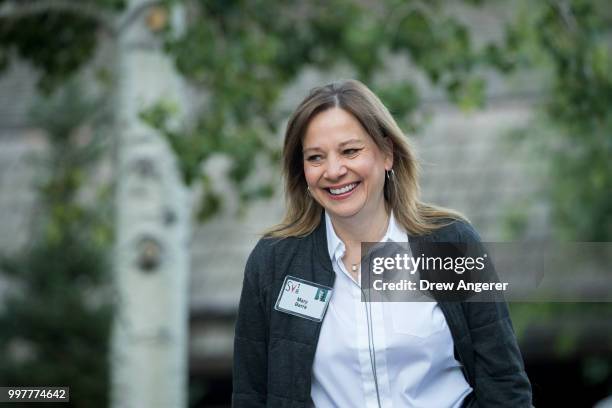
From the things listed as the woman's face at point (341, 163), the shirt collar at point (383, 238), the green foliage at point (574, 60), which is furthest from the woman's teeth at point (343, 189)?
the green foliage at point (574, 60)

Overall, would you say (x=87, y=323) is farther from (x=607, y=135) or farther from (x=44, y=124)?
(x=607, y=135)

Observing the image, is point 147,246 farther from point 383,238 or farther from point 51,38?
point 383,238

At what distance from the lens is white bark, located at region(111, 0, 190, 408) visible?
6.29 metres

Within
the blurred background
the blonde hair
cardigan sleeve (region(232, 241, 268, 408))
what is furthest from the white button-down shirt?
the blurred background

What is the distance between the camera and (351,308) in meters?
3.05

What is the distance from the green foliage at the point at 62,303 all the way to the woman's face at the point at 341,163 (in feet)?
22.6

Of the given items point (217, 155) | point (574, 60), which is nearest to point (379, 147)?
point (217, 155)

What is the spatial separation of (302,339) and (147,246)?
3463 mm

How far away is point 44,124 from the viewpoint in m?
11.1

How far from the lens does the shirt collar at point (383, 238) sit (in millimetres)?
3158

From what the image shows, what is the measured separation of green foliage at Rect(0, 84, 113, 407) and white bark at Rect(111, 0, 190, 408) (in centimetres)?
350

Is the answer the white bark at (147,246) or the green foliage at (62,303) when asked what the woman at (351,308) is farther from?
the green foliage at (62,303)

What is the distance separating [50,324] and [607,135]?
5.70m

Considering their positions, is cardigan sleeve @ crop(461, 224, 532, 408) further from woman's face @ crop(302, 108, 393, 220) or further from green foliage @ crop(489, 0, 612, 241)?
green foliage @ crop(489, 0, 612, 241)
